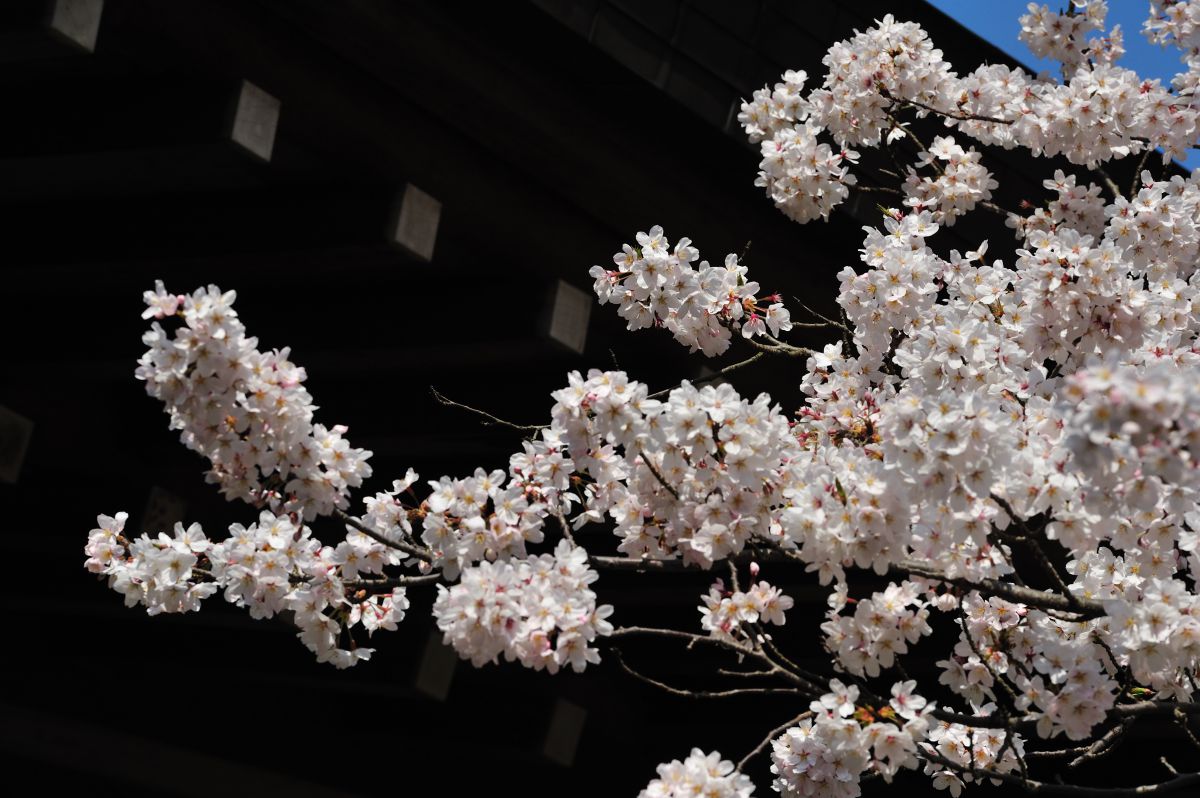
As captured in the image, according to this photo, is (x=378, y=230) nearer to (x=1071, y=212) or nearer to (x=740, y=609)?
(x=740, y=609)

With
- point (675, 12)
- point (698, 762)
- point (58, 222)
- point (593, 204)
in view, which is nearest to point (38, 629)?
point (58, 222)

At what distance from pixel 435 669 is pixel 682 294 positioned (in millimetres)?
2383

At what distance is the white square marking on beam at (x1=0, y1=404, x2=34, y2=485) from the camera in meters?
4.43

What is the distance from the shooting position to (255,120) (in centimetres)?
328

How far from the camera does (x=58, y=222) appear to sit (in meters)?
4.12

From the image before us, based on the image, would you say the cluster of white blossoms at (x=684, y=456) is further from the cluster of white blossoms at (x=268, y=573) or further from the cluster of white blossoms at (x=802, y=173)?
the cluster of white blossoms at (x=802, y=173)

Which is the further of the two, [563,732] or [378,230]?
[563,732]

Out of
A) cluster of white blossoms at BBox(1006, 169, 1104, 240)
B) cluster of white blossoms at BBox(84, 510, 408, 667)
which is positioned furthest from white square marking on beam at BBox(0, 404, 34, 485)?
cluster of white blossoms at BBox(1006, 169, 1104, 240)

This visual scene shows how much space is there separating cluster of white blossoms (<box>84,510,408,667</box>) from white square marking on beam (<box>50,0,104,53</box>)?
1019 millimetres

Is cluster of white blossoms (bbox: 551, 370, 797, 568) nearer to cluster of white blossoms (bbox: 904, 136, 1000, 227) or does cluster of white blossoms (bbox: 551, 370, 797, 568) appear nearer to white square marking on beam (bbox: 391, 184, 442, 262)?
white square marking on beam (bbox: 391, 184, 442, 262)

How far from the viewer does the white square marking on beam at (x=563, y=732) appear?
17.3 ft

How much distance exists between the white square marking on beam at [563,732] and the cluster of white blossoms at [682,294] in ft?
8.42

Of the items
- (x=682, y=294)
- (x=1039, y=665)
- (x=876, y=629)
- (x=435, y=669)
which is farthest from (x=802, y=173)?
(x=435, y=669)

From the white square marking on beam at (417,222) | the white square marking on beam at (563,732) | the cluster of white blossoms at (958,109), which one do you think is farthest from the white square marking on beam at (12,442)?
the cluster of white blossoms at (958,109)
